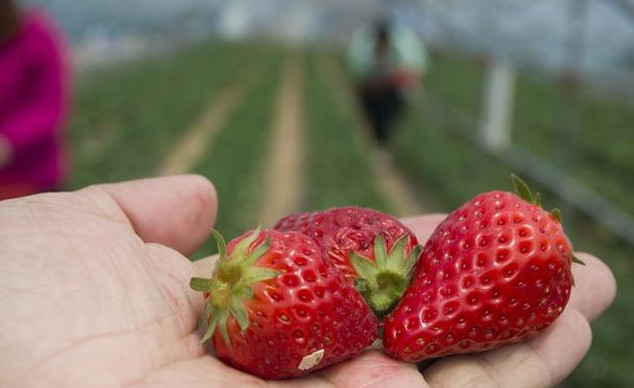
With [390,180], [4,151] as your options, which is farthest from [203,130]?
[4,151]

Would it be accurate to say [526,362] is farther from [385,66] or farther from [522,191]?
[385,66]

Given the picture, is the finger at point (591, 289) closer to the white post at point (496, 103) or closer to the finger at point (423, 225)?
the finger at point (423, 225)

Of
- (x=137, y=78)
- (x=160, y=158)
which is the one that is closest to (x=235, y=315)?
(x=160, y=158)

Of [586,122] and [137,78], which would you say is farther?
[137,78]

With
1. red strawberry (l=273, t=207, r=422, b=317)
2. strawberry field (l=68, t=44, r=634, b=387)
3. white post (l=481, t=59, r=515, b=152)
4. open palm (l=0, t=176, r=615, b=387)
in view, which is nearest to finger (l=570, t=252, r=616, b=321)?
open palm (l=0, t=176, r=615, b=387)

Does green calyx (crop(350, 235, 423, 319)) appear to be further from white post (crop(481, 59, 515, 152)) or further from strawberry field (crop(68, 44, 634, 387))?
white post (crop(481, 59, 515, 152))

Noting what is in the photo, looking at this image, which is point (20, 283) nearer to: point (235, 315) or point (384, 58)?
point (235, 315)
